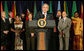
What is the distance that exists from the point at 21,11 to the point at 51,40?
2.18 m

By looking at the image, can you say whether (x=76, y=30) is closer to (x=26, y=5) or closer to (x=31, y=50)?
(x=31, y=50)

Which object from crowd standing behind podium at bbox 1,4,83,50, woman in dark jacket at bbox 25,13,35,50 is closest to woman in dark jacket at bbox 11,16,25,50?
crowd standing behind podium at bbox 1,4,83,50

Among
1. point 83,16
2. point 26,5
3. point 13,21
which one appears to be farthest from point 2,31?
point 83,16

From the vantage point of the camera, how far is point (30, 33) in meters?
4.77

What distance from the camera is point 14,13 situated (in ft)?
17.8

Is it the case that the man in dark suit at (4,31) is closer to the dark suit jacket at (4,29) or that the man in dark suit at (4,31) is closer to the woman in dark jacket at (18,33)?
the dark suit jacket at (4,29)

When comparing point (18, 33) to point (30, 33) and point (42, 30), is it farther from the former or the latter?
point (42, 30)

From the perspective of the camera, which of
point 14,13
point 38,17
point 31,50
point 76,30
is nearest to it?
point 38,17

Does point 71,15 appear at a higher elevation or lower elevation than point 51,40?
higher

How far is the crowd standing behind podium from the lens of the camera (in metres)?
4.73

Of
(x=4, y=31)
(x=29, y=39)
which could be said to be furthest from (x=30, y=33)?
(x=4, y=31)

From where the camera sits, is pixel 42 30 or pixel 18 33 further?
pixel 18 33

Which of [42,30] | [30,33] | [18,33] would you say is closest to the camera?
[42,30]

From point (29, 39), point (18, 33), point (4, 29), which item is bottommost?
point (29, 39)
